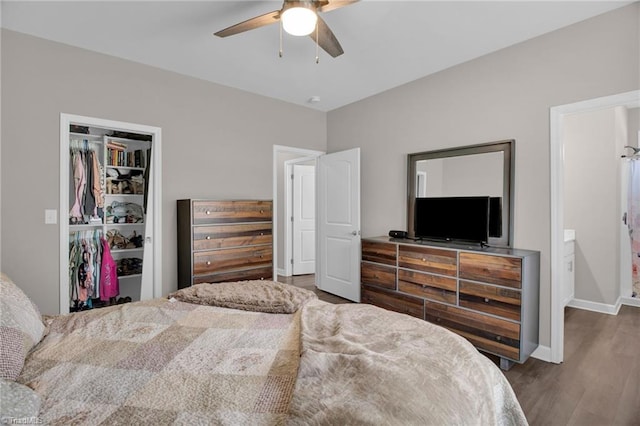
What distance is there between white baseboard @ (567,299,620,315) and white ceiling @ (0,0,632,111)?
10.2ft

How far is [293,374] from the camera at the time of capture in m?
1.08

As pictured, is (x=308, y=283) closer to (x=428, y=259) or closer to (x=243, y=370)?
(x=428, y=259)

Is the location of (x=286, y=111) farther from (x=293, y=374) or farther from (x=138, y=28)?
(x=293, y=374)

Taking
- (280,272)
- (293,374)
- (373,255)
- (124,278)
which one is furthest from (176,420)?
(280,272)

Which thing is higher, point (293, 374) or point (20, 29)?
point (20, 29)

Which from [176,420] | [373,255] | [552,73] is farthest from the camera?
[373,255]

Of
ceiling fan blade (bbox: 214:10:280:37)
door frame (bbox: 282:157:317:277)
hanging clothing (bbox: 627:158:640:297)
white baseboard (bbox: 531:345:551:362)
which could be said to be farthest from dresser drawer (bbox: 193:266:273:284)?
hanging clothing (bbox: 627:158:640:297)

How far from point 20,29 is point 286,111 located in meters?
2.63

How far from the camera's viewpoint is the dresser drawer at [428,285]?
2.81 m

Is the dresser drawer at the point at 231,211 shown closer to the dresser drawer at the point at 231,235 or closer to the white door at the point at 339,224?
the dresser drawer at the point at 231,235

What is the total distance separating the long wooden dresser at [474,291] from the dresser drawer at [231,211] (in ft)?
4.68

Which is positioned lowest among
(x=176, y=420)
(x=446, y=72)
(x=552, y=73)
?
(x=176, y=420)

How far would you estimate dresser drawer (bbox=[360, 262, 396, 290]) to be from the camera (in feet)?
10.9

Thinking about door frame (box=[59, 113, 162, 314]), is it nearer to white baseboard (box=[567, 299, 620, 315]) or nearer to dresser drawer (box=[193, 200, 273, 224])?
dresser drawer (box=[193, 200, 273, 224])
